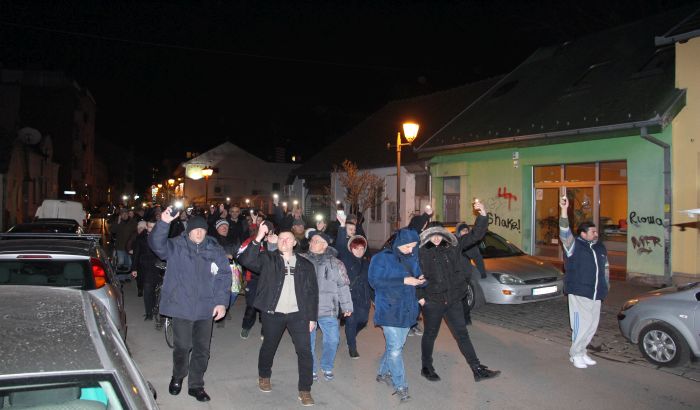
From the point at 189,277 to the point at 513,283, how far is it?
21.1 feet

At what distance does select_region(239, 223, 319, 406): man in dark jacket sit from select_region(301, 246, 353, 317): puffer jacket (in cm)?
46

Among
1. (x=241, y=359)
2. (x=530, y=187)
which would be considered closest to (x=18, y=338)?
(x=241, y=359)

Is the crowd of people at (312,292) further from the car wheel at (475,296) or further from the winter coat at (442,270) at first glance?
the car wheel at (475,296)

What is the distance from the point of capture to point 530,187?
55.3 feet

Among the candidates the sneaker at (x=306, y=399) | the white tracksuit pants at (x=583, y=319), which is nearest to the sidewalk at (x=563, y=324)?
the white tracksuit pants at (x=583, y=319)

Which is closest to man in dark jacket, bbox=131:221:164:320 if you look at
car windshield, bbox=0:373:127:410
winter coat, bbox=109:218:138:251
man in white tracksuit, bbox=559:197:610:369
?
winter coat, bbox=109:218:138:251

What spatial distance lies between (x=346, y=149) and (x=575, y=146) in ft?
50.6

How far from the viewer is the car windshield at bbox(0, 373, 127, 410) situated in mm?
2111

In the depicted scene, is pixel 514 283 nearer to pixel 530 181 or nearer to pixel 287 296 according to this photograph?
pixel 287 296

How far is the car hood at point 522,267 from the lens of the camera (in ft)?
33.7

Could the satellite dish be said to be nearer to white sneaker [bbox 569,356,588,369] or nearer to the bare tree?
the bare tree

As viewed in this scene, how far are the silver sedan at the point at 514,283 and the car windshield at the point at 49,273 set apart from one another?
6.38 meters

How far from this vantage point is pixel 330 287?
6215 millimetres

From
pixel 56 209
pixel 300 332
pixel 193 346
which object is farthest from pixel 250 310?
pixel 56 209
